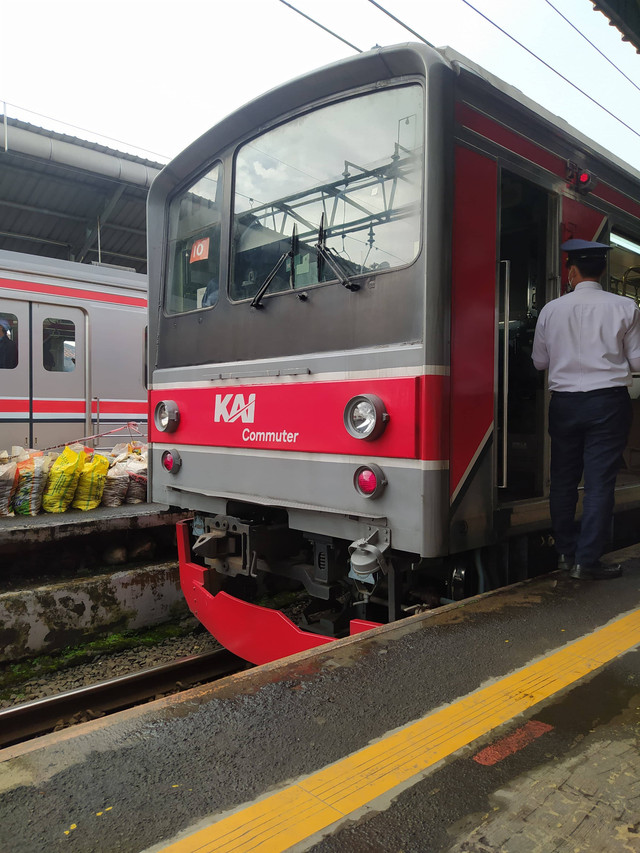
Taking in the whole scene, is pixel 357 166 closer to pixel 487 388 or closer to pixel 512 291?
pixel 487 388

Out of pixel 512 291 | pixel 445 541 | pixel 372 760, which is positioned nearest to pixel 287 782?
pixel 372 760

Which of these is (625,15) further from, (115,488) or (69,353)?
(69,353)

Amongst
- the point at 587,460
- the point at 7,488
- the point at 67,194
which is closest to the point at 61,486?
the point at 7,488

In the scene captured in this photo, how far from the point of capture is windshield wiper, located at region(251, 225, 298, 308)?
10.4 ft

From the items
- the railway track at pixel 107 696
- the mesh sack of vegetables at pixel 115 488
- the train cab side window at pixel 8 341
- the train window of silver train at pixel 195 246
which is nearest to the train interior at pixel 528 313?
the train window of silver train at pixel 195 246

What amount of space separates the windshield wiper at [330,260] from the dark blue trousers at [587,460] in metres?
1.37

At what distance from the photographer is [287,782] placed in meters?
1.60

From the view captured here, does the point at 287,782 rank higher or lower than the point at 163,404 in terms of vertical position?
lower

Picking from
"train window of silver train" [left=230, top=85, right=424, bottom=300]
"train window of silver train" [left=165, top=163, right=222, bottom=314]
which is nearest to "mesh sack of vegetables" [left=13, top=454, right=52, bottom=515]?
"train window of silver train" [left=165, top=163, right=222, bottom=314]

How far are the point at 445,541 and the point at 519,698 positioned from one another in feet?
2.31

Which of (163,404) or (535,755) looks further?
(163,404)

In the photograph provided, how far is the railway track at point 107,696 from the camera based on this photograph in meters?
3.36

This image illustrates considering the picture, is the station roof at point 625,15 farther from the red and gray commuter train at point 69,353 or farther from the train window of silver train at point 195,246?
the red and gray commuter train at point 69,353

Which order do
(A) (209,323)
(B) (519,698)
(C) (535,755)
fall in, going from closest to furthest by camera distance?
1. (C) (535,755)
2. (B) (519,698)
3. (A) (209,323)
